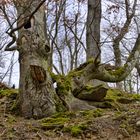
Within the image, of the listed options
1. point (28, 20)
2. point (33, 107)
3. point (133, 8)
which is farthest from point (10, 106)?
point (133, 8)

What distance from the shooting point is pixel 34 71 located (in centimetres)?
534

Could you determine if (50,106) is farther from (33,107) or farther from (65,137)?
(65,137)

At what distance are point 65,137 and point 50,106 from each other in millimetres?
918

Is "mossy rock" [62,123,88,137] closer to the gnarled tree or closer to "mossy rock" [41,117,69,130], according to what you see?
"mossy rock" [41,117,69,130]

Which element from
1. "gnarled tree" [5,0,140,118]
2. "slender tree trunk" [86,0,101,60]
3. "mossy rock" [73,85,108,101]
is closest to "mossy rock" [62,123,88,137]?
"gnarled tree" [5,0,140,118]

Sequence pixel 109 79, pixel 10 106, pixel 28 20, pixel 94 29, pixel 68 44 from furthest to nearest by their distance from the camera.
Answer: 1. pixel 68 44
2. pixel 94 29
3. pixel 109 79
4. pixel 10 106
5. pixel 28 20

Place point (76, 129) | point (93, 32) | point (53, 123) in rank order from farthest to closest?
point (93, 32), point (53, 123), point (76, 129)

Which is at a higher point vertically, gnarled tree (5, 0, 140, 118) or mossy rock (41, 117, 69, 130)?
gnarled tree (5, 0, 140, 118)

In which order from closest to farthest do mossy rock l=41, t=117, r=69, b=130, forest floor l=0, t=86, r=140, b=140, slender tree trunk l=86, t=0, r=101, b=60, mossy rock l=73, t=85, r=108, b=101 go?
forest floor l=0, t=86, r=140, b=140
mossy rock l=41, t=117, r=69, b=130
mossy rock l=73, t=85, r=108, b=101
slender tree trunk l=86, t=0, r=101, b=60

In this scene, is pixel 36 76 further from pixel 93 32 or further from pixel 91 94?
pixel 93 32

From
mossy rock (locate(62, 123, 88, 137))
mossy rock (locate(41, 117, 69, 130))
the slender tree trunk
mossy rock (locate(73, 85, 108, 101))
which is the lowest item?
mossy rock (locate(62, 123, 88, 137))

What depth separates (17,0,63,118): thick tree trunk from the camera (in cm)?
532

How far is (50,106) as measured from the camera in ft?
17.6

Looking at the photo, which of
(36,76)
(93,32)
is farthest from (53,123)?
(93,32)
